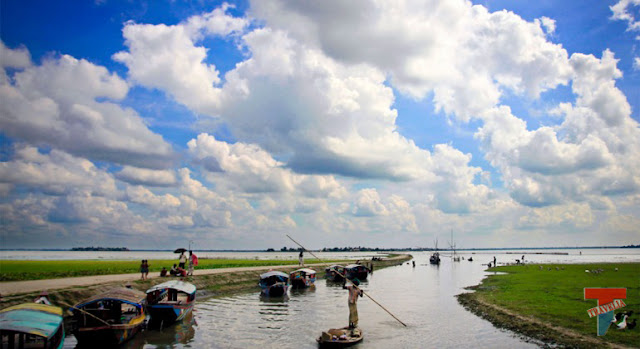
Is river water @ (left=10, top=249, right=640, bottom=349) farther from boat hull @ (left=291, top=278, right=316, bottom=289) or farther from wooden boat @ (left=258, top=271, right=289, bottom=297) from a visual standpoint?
boat hull @ (left=291, top=278, right=316, bottom=289)

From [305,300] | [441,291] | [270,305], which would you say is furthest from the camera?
[441,291]

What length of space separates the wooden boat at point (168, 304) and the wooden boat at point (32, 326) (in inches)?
292

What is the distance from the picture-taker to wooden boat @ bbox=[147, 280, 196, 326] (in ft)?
83.5

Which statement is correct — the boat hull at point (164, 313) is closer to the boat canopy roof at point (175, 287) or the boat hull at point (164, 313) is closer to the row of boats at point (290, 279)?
the boat canopy roof at point (175, 287)

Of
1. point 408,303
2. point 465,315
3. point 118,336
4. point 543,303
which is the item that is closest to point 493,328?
point 465,315

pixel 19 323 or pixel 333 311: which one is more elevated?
pixel 19 323

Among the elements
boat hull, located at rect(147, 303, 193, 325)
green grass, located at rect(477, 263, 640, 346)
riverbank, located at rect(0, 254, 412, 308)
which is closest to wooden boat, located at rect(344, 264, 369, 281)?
riverbank, located at rect(0, 254, 412, 308)

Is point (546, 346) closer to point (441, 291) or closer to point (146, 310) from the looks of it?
point (146, 310)

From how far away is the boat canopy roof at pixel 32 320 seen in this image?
51.6 ft

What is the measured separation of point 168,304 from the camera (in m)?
25.6

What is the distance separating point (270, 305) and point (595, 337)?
24.6 meters

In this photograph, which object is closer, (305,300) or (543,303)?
(543,303)

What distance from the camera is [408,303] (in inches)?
1438

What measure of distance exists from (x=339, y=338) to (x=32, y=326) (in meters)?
13.4
